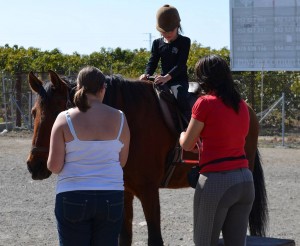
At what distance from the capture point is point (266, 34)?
2156 centimetres

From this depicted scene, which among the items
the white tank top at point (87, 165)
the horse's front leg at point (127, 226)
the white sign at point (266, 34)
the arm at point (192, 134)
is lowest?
the horse's front leg at point (127, 226)

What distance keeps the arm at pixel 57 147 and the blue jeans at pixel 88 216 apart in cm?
19

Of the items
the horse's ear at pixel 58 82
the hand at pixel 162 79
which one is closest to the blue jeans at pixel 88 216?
the horse's ear at pixel 58 82

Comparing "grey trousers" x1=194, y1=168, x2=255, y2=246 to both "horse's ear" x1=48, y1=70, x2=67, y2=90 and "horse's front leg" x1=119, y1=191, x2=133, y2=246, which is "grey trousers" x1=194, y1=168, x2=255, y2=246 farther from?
"horse's front leg" x1=119, y1=191, x2=133, y2=246

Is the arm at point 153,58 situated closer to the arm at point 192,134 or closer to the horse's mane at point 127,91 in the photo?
the horse's mane at point 127,91

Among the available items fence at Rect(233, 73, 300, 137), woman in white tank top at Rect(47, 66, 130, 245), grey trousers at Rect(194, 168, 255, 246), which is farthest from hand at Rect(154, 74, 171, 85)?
fence at Rect(233, 73, 300, 137)

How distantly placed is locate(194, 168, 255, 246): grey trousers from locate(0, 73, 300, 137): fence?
1427 cm

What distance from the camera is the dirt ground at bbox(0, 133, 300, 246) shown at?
26.0 ft

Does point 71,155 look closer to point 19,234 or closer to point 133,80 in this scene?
point 133,80

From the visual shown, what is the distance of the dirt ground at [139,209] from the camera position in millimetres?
7922

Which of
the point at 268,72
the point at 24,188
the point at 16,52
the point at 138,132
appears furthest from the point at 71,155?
the point at 16,52

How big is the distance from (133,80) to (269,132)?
1444 cm

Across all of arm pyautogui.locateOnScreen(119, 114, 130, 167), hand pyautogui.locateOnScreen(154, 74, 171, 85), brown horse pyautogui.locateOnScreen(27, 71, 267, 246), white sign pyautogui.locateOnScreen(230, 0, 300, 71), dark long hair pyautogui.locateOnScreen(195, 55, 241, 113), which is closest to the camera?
arm pyautogui.locateOnScreen(119, 114, 130, 167)

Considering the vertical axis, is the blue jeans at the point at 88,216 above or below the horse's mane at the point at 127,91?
below
